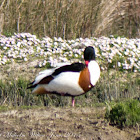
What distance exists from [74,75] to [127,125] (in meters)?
1.62

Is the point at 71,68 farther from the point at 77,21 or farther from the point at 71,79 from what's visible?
the point at 77,21

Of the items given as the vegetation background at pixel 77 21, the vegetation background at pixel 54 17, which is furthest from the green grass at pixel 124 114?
the vegetation background at pixel 54 17

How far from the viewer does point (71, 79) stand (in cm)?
594

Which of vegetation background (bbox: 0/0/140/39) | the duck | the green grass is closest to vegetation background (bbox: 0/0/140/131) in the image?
vegetation background (bbox: 0/0/140/39)

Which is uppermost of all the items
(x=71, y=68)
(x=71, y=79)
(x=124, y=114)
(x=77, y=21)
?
(x=77, y=21)

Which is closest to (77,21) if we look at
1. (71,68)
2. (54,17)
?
(54,17)

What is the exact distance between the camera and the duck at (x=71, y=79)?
234 inches

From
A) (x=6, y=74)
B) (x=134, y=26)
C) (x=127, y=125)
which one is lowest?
(x=127, y=125)

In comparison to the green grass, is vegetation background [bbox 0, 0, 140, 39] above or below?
above

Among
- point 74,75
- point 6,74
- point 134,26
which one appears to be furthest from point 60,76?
point 134,26

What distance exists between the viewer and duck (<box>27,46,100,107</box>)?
5.94 m

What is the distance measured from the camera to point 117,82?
705cm

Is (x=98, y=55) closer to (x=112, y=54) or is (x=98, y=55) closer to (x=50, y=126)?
(x=112, y=54)

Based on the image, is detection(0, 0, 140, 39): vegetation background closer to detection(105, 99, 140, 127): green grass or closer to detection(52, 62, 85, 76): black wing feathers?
detection(52, 62, 85, 76): black wing feathers
